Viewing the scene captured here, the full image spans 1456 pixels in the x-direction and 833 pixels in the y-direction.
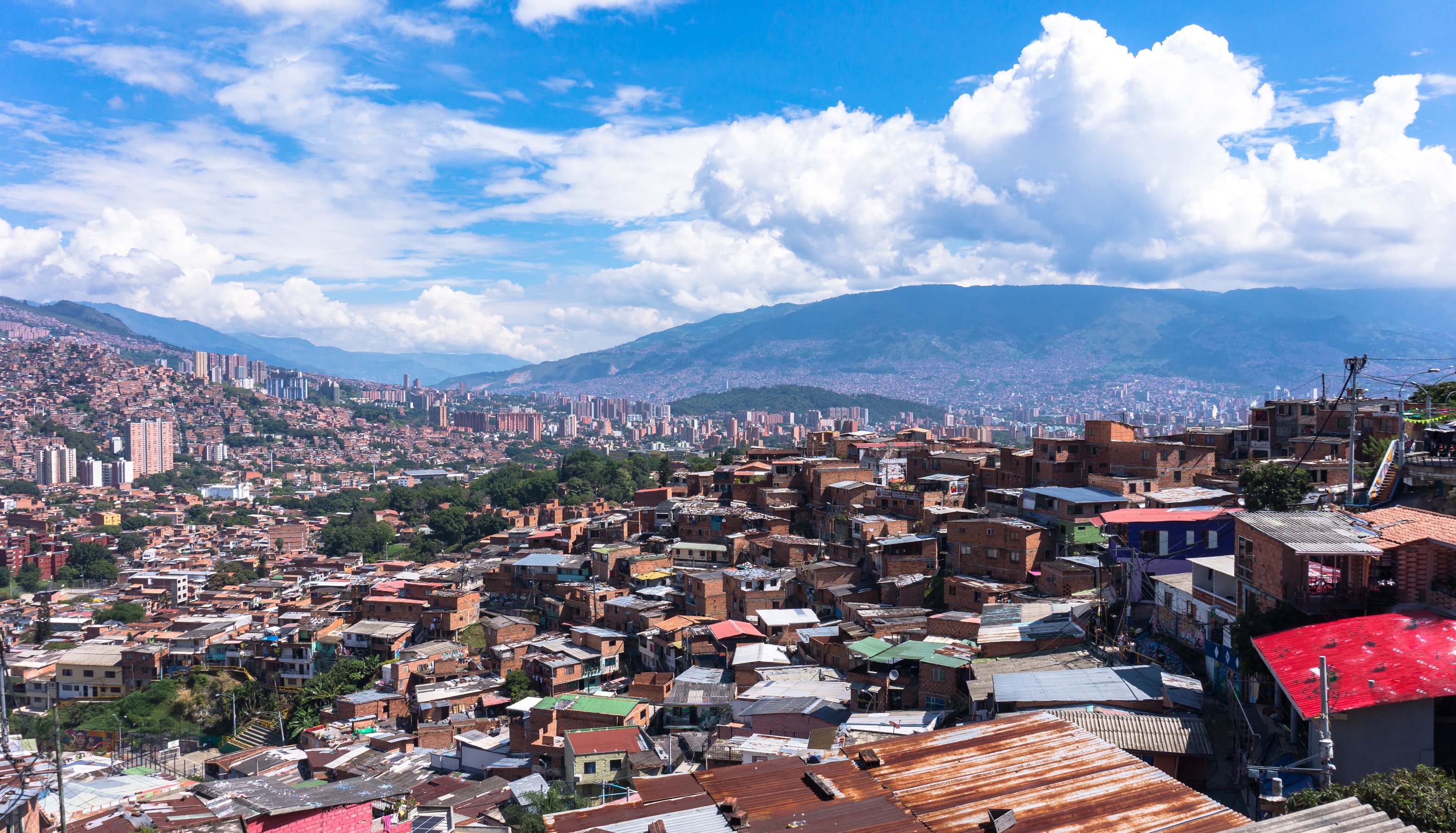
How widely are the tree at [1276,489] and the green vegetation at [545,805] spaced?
34.0 feet

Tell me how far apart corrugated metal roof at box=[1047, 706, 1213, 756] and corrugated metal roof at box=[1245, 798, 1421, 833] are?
97.7 inches

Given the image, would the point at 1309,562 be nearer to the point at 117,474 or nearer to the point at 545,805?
the point at 545,805

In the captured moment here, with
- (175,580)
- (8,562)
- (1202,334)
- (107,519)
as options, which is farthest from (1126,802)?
(1202,334)

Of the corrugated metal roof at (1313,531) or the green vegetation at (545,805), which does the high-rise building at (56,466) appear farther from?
the corrugated metal roof at (1313,531)

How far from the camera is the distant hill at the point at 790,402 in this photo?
144125 mm

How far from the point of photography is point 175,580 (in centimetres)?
3494

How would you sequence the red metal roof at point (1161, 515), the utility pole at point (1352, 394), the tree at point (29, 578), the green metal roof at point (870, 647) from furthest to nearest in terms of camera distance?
the tree at point (29, 578)
the green metal roof at point (870, 647)
the red metal roof at point (1161, 515)
the utility pole at point (1352, 394)

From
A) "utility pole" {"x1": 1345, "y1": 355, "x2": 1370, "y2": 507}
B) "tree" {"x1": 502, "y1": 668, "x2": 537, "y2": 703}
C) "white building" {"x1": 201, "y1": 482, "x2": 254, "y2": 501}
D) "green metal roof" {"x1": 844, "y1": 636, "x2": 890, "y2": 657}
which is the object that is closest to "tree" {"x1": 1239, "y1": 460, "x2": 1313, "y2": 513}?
"utility pole" {"x1": 1345, "y1": 355, "x2": 1370, "y2": 507}

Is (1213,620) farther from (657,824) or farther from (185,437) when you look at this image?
(185,437)

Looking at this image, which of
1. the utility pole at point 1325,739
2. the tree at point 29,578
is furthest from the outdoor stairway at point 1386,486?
the tree at point 29,578

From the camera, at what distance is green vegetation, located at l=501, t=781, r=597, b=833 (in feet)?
37.9

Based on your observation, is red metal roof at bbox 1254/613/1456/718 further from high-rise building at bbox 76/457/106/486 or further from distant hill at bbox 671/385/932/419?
distant hill at bbox 671/385/932/419

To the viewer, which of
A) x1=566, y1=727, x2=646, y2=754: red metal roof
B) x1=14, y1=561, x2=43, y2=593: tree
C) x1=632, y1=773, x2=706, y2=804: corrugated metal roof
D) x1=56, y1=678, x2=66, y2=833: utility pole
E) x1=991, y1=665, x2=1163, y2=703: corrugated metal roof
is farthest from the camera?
x1=14, y1=561, x2=43, y2=593: tree

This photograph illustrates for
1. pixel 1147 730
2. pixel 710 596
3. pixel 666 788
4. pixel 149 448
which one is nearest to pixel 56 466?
pixel 149 448
